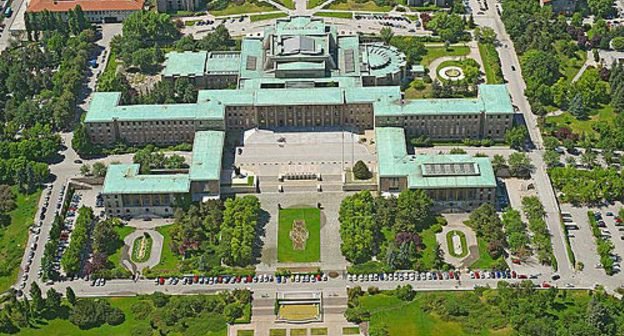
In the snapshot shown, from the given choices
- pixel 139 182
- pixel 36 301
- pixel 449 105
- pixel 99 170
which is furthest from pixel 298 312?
pixel 449 105

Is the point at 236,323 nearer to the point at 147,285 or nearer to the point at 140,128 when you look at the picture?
the point at 147,285

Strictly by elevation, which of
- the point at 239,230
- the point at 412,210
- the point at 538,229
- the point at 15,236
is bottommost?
the point at 15,236

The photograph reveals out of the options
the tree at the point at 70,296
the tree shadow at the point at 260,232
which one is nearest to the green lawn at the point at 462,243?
the tree shadow at the point at 260,232

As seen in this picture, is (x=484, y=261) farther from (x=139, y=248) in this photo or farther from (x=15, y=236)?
(x=15, y=236)

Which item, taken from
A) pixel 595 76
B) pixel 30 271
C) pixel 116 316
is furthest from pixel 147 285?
pixel 595 76

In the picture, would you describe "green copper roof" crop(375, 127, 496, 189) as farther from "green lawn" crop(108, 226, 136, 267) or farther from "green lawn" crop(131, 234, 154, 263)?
"green lawn" crop(108, 226, 136, 267)

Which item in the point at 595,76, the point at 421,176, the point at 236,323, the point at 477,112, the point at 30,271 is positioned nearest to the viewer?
the point at 236,323
